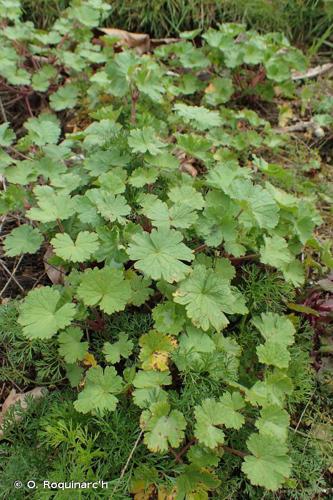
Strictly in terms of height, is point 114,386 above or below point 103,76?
below

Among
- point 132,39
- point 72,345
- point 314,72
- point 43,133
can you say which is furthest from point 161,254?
point 314,72

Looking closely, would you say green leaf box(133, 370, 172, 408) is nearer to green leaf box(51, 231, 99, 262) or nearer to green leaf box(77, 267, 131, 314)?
green leaf box(77, 267, 131, 314)

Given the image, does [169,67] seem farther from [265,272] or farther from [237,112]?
[265,272]

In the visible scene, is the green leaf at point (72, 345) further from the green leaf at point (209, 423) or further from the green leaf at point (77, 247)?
the green leaf at point (209, 423)

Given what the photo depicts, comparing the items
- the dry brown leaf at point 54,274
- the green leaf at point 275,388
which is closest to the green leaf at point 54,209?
the dry brown leaf at point 54,274

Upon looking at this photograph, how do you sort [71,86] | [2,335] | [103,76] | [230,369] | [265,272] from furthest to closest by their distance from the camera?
1. [71,86]
2. [103,76]
3. [265,272]
4. [2,335]
5. [230,369]

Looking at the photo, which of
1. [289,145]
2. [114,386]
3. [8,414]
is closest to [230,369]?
[114,386]
